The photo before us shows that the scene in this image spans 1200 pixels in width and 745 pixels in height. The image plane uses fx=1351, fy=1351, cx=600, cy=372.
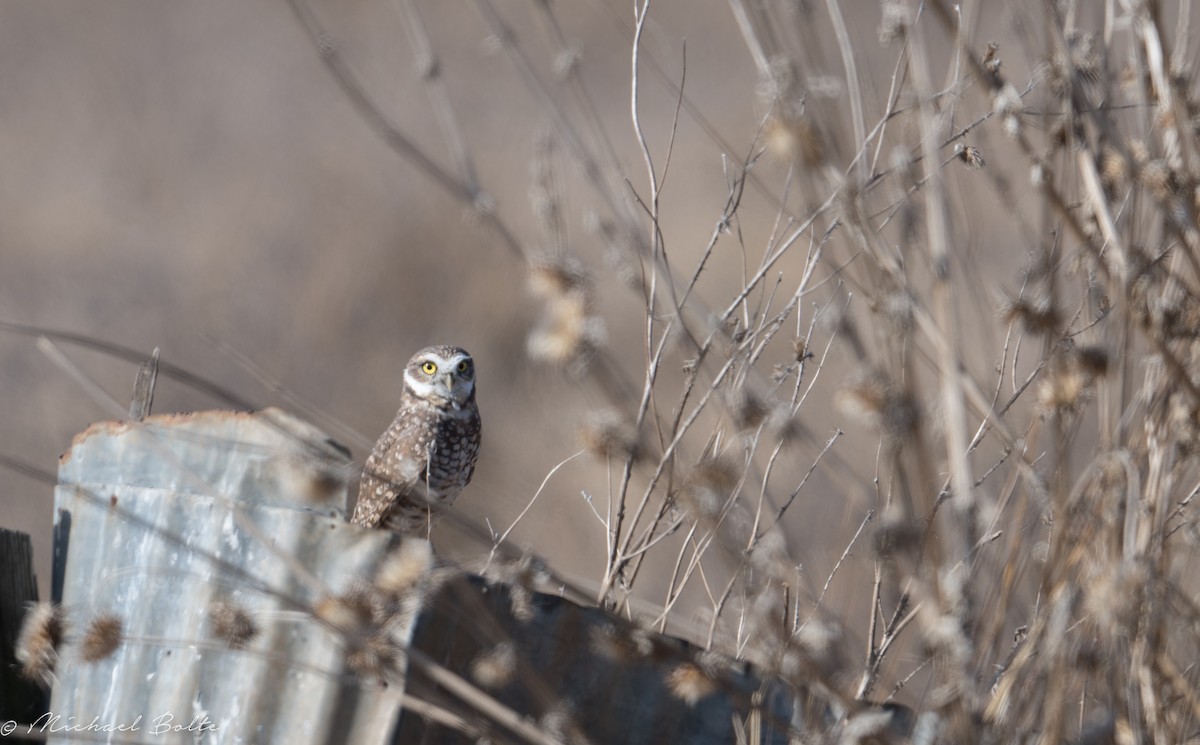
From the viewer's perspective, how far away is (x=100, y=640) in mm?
1247

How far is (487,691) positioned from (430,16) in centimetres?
501

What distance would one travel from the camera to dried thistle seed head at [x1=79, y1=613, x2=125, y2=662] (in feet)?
4.09

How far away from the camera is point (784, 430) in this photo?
1.07 meters

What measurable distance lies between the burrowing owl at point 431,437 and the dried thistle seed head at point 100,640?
6.45ft

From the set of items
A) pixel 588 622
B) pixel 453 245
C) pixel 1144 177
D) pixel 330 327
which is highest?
pixel 453 245

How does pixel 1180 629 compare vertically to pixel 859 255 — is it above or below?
below

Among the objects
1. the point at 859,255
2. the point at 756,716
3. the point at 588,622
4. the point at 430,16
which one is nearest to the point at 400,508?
the point at 588,622

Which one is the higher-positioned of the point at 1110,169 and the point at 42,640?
the point at 1110,169

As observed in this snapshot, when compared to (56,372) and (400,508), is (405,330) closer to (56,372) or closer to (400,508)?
(56,372)

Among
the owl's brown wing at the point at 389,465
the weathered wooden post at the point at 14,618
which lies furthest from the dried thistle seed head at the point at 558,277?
the owl's brown wing at the point at 389,465

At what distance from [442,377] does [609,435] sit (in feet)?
8.15

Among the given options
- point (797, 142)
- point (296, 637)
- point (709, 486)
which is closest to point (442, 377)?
point (296, 637)

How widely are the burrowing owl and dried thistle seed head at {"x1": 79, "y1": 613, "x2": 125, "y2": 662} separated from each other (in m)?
1.97

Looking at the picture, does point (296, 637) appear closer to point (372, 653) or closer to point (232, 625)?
point (232, 625)
